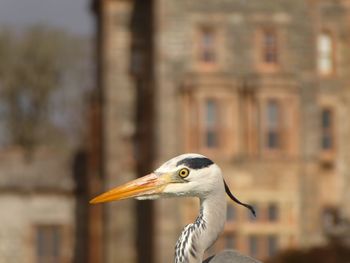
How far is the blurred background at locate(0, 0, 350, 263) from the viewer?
29688 mm

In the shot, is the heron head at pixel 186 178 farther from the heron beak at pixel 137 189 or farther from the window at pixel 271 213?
the window at pixel 271 213

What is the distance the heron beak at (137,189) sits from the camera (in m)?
6.88

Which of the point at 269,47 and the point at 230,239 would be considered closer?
the point at 230,239

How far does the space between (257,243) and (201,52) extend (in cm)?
519

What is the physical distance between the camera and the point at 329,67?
34.9 metres

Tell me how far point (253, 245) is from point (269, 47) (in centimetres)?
521

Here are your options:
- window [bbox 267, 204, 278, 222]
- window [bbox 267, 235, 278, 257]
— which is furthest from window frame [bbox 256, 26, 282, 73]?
window [bbox 267, 235, 278, 257]

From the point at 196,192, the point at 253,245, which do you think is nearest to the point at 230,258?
the point at 196,192

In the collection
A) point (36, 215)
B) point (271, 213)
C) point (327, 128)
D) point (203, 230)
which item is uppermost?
point (203, 230)

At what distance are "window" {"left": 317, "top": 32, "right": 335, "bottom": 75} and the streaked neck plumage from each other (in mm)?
27604

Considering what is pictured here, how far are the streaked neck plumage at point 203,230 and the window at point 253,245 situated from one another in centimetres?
2217

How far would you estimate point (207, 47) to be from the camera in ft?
98.7

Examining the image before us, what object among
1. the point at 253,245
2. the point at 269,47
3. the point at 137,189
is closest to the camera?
the point at 137,189

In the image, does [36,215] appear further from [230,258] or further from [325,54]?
[230,258]
